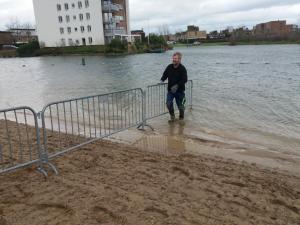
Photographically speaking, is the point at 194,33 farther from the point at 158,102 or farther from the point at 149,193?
the point at 149,193

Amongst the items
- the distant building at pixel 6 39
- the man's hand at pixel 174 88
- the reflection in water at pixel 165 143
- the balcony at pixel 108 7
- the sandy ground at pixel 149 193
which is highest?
the balcony at pixel 108 7

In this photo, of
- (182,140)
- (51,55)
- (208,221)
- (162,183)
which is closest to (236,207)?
(208,221)

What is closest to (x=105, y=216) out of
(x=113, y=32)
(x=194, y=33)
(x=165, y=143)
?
(x=165, y=143)

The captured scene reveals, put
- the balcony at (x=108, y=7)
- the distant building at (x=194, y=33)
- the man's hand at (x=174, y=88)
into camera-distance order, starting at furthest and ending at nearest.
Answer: the distant building at (x=194, y=33) < the balcony at (x=108, y=7) < the man's hand at (x=174, y=88)

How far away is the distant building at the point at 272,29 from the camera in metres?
129

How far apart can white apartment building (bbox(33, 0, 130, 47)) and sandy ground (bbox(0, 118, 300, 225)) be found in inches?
3021

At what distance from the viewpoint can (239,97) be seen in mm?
16172

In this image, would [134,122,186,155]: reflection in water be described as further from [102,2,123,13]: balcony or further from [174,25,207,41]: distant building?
[174,25,207,41]: distant building

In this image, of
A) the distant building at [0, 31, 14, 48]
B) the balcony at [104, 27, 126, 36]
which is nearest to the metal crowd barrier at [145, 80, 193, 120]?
the balcony at [104, 27, 126, 36]

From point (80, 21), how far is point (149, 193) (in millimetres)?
83271

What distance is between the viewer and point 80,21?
81750 mm

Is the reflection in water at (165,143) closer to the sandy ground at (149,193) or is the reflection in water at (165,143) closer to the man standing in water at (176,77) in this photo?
the sandy ground at (149,193)

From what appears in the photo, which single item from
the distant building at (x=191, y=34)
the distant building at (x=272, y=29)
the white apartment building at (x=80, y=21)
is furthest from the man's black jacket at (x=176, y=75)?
the distant building at (x=191, y=34)

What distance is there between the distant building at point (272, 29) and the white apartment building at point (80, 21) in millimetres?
67074
